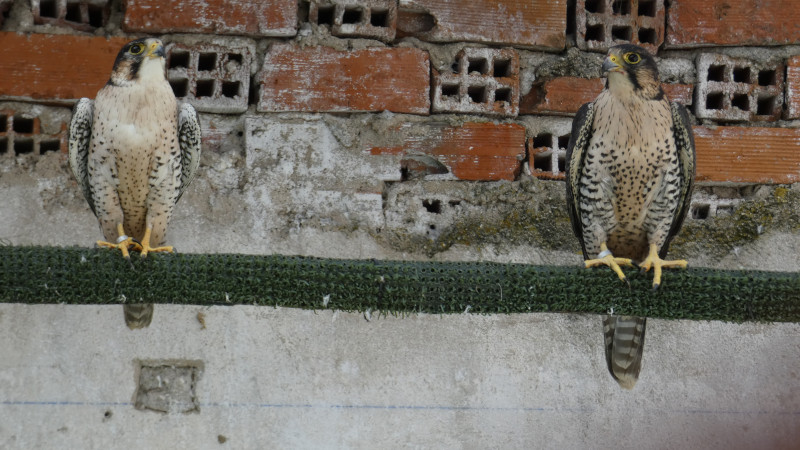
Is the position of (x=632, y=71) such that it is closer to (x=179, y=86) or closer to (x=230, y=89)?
(x=230, y=89)

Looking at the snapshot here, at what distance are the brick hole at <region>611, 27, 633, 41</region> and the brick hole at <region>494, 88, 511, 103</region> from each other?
1.37 feet

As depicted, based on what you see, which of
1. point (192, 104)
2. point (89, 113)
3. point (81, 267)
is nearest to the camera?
point (81, 267)

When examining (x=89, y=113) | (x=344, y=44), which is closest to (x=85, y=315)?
(x=89, y=113)

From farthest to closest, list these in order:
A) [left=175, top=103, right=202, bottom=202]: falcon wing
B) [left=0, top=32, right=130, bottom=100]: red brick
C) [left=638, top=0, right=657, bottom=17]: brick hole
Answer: [left=638, top=0, right=657, bottom=17]: brick hole < [left=0, top=32, right=130, bottom=100]: red brick < [left=175, top=103, right=202, bottom=202]: falcon wing

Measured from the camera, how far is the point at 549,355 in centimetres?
287

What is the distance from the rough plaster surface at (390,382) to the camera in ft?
8.87

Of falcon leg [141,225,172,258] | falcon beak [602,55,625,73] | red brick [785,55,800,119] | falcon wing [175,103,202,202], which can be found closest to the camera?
falcon leg [141,225,172,258]

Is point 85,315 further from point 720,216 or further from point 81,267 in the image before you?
point 720,216

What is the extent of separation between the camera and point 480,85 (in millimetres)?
3082

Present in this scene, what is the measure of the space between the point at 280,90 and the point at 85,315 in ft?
2.94

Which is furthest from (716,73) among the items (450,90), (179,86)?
(179,86)

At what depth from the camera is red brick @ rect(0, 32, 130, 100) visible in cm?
289

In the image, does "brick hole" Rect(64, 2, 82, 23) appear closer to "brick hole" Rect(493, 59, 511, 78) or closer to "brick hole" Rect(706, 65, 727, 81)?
"brick hole" Rect(493, 59, 511, 78)

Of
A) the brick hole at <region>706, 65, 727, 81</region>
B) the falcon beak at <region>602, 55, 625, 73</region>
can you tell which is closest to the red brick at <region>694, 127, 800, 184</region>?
the brick hole at <region>706, 65, 727, 81</region>
